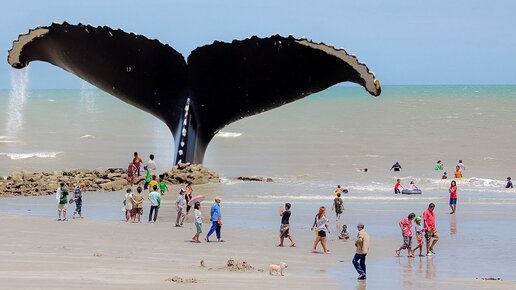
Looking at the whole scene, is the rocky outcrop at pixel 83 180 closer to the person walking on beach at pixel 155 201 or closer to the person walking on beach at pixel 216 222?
the person walking on beach at pixel 155 201

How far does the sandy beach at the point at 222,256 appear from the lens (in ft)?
38.5

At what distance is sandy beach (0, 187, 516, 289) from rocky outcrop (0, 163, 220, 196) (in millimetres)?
2034

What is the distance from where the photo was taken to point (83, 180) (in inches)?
921

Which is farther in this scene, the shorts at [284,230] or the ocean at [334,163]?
the ocean at [334,163]

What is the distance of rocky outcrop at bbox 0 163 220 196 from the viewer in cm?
2266

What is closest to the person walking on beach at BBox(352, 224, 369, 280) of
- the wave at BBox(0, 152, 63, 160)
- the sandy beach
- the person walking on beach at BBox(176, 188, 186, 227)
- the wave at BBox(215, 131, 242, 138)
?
the sandy beach

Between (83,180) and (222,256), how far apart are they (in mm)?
9406

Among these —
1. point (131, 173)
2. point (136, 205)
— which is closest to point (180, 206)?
point (136, 205)

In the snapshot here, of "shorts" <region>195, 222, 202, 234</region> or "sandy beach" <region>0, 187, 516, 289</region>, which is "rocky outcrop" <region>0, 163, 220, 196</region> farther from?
"shorts" <region>195, 222, 202, 234</region>

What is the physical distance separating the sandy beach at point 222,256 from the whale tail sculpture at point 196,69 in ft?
8.05

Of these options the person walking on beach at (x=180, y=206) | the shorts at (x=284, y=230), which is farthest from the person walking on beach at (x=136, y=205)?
the shorts at (x=284, y=230)

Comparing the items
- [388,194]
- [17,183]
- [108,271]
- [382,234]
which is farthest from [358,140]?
[108,271]

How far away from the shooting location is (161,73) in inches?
817

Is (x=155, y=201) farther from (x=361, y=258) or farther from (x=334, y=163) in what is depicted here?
(x=334, y=163)
